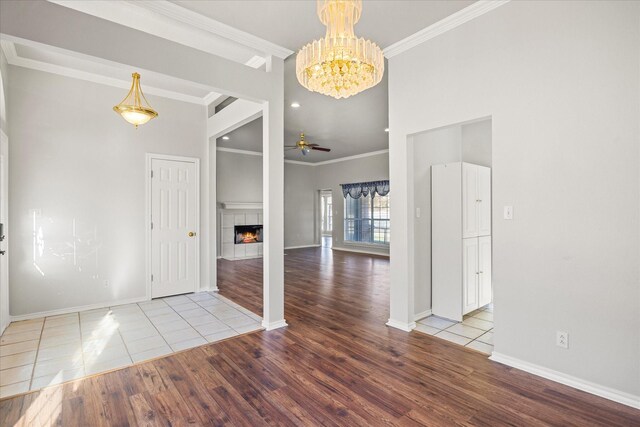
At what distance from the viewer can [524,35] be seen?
8.46 ft

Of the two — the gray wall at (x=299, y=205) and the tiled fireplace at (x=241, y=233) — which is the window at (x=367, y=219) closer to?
the gray wall at (x=299, y=205)

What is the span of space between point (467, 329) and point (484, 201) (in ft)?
5.52

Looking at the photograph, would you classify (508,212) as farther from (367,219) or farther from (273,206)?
(367,219)

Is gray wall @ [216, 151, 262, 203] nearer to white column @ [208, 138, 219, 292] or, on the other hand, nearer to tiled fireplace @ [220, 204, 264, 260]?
tiled fireplace @ [220, 204, 264, 260]

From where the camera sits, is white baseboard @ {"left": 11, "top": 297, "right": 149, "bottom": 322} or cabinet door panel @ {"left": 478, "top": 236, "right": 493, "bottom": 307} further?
cabinet door panel @ {"left": 478, "top": 236, "right": 493, "bottom": 307}

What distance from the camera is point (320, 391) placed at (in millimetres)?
2293

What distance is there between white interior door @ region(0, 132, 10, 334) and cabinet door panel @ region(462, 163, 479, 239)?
500 centimetres

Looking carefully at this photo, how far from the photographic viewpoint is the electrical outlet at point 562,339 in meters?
2.38

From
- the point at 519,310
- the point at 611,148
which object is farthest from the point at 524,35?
the point at 519,310

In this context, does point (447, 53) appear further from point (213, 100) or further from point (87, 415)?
point (87, 415)

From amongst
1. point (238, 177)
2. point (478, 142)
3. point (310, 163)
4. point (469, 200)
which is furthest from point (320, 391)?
point (310, 163)

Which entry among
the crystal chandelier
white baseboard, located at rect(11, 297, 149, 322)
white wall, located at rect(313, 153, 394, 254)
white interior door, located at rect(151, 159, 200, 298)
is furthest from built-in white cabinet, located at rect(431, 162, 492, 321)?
white wall, located at rect(313, 153, 394, 254)

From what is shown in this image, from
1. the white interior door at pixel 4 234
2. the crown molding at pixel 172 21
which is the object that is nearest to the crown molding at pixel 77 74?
the white interior door at pixel 4 234

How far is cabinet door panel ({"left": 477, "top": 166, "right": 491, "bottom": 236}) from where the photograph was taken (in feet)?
13.4
